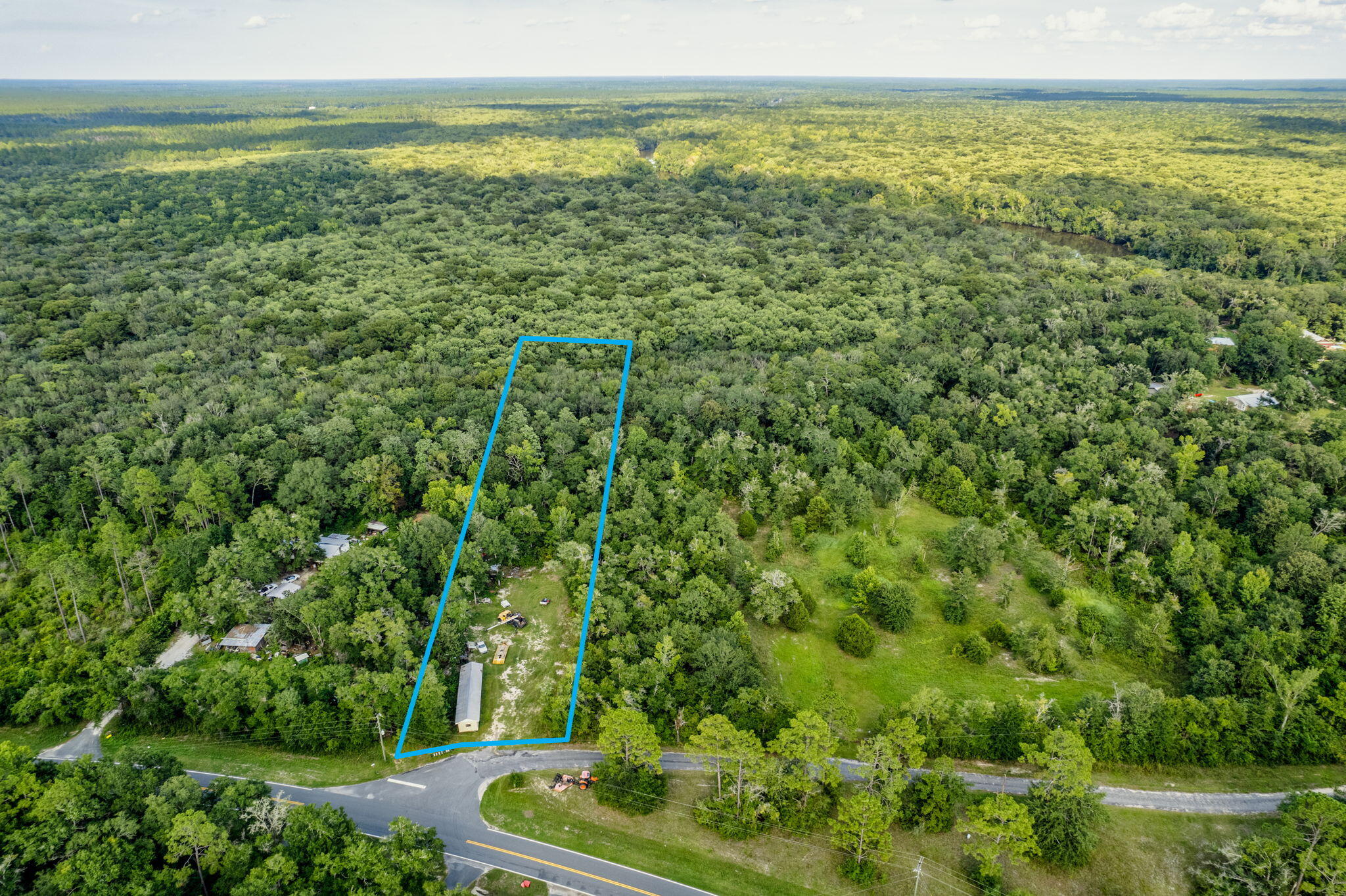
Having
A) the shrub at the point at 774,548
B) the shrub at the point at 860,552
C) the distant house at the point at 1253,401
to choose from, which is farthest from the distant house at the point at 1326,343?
the shrub at the point at 774,548

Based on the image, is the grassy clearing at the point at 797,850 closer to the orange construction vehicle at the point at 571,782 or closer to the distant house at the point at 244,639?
the orange construction vehicle at the point at 571,782

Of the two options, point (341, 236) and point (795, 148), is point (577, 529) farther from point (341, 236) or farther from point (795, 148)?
point (795, 148)

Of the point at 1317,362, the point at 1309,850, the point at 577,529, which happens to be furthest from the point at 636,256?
the point at 1309,850

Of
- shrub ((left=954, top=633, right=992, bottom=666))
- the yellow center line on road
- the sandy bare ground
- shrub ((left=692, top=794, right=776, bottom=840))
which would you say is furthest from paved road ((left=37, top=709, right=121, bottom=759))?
shrub ((left=954, top=633, right=992, bottom=666))

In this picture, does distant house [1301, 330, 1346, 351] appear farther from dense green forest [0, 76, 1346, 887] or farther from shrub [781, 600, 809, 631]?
shrub [781, 600, 809, 631]

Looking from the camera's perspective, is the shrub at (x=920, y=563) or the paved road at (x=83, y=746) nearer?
the paved road at (x=83, y=746)

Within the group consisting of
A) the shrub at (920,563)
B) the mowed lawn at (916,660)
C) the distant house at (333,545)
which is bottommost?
the mowed lawn at (916,660)
